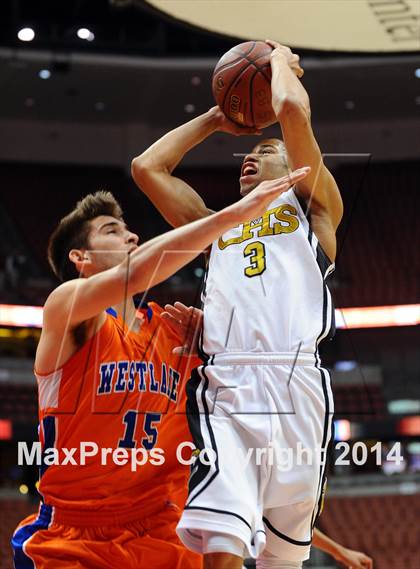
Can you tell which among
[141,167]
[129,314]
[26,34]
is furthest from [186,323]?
[26,34]

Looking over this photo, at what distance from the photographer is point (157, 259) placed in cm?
294

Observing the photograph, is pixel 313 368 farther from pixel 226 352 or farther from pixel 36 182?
pixel 36 182

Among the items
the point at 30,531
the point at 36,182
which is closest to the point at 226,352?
the point at 30,531

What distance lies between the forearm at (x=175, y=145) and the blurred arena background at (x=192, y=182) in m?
8.82

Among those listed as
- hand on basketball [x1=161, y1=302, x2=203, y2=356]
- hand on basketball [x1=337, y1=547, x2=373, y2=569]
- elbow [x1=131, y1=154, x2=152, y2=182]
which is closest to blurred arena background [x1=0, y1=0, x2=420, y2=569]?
hand on basketball [x1=337, y1=547, x2=373, y2=569]

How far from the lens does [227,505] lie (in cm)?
296

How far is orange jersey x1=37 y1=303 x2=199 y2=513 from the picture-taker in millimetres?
3434

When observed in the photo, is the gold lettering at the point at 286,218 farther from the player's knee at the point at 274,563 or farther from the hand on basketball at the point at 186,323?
the player's knee at the point at 274,563

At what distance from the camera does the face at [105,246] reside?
12.4ft

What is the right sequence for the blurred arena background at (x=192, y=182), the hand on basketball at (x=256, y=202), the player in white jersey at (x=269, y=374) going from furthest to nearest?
the blurred arena background at (x=192, y=182), the player in white jersey at (x=269, y=374), the hand on basketball at (x=256, y=202)

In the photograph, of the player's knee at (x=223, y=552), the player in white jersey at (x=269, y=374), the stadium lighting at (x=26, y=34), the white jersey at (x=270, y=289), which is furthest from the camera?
the stadium lighting at (x=26, y=34)

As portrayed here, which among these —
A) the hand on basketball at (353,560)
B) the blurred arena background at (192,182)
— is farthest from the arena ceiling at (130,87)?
the hand on basketball at (353,560)

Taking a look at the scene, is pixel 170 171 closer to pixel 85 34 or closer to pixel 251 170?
pixel 251 170

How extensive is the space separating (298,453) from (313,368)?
317 mm
